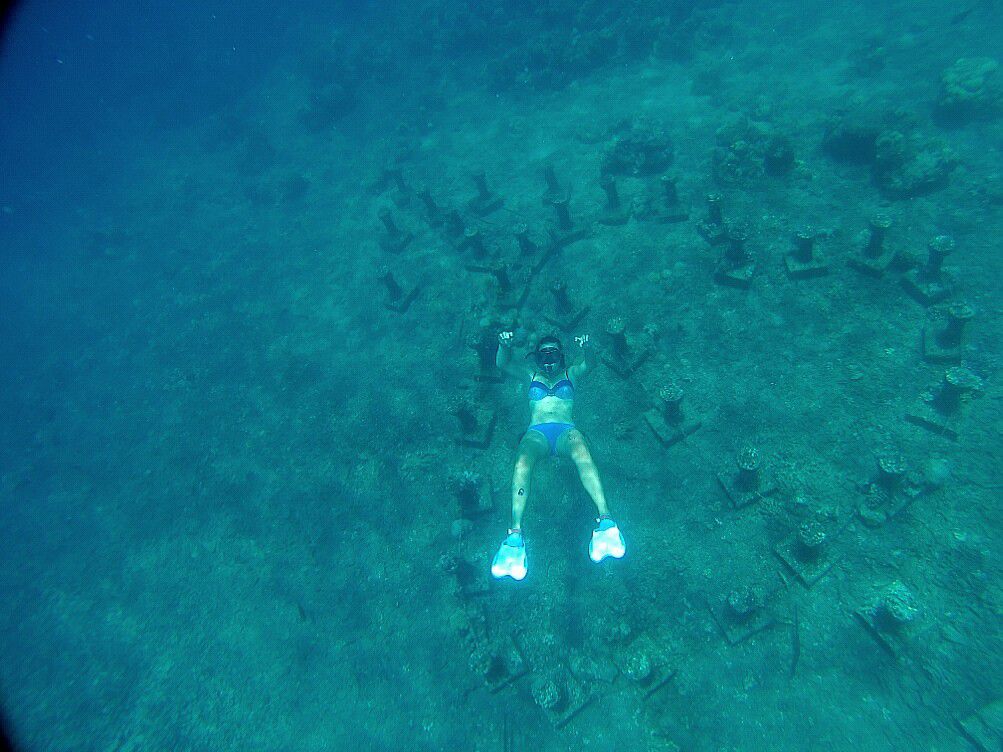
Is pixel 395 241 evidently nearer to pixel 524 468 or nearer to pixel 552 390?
pixel 552 390

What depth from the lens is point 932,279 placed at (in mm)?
7891

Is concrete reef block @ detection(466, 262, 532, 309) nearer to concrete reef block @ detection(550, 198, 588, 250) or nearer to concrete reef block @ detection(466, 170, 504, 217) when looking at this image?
concrete reef block @ detection(550, 198, 588, 250)

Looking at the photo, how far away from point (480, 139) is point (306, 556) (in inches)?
658

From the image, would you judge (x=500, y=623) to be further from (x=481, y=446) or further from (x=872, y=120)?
(x=872, y=120)

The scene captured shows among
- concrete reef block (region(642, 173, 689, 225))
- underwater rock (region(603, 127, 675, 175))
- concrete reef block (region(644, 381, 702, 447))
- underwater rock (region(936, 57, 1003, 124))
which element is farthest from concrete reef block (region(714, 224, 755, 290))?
underwater rock (region(936, 57, 1003, 124))

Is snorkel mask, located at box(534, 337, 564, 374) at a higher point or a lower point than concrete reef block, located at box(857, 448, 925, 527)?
higher

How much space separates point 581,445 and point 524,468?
95 centimetres

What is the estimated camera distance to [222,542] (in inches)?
360

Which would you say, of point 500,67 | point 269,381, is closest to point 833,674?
point 269,381

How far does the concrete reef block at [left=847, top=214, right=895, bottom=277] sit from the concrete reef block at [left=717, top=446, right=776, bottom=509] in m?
4.68

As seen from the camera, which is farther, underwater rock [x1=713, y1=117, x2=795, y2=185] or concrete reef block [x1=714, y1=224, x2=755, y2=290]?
underwater rock [x1=713, y1=117, x2=795, y2=185]

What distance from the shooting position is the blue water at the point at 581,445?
19.0 ft

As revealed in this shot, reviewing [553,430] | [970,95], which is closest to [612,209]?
[553,430]

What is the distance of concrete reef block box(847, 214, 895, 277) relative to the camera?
26.3 feet
